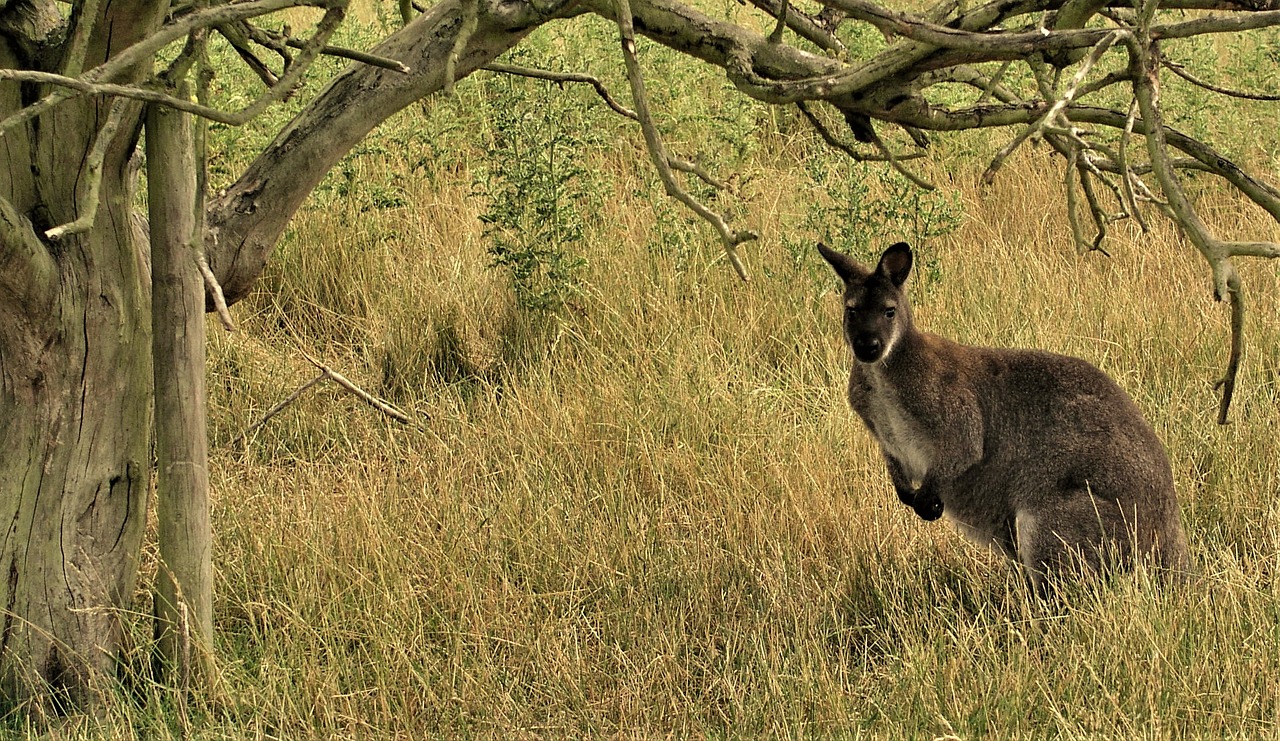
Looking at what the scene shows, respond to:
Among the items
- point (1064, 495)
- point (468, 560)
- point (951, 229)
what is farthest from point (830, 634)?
point (951, 229)

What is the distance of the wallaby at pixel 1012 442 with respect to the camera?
449 centimetres

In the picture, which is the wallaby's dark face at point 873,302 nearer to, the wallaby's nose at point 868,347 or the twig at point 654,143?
the wallaby's nose at point 868,347

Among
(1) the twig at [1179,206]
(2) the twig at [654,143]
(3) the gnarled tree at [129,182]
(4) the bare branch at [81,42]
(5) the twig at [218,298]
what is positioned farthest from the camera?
(3) the gnarled tree at [129,182]

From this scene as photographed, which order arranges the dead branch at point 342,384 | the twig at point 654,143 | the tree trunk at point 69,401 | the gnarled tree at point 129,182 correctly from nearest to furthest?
1. the twig at point 654,143
2. the gnarled tree at point 129,182
3. the tree trunk at point 69,401
4. the dead branch at point 342,384

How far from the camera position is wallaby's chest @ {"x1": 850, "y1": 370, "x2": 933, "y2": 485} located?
4754 mm

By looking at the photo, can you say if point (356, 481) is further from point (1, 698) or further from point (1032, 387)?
point (1032, 387)

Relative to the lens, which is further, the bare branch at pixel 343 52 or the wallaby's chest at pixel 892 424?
the wallaby's chest at pixel 892 424

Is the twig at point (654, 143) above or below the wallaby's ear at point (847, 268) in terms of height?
above

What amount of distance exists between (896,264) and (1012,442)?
0.72 m

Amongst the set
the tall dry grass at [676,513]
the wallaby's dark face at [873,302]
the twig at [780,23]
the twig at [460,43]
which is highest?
the twig at [780,23]

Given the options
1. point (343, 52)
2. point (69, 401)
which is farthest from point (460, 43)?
point (69, 401)

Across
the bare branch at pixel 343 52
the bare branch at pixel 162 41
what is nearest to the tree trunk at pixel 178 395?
the bare branch at pixel 343 52

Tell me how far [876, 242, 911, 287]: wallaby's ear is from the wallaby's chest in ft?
1.12

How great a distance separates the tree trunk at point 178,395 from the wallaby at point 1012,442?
2.05m
